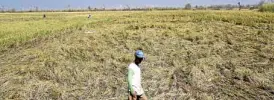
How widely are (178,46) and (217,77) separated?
3.68m

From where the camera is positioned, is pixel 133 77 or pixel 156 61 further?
pixel 156 61

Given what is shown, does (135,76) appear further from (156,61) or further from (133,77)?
(156,61)

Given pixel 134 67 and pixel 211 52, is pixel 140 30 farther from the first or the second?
pixel 134 67

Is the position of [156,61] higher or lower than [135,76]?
lower

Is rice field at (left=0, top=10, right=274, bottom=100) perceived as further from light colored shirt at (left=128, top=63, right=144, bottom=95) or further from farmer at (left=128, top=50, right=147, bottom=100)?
light colored shirt at (left=128, top=63, right=144, bottom=95)

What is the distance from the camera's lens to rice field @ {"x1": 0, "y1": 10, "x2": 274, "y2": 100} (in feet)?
42.8

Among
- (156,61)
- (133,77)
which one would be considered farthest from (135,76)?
(156,61)

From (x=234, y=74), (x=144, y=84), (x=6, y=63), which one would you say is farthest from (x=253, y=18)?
(x=6, y=63)

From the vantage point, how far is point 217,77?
1361cm

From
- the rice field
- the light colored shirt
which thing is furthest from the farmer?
the rice field

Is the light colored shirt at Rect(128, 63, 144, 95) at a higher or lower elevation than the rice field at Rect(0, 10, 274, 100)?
higher

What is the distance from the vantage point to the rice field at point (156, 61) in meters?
13.0

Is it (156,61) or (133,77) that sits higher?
(133,77)

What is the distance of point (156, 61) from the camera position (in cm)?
1561
